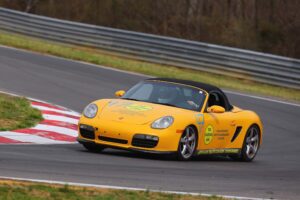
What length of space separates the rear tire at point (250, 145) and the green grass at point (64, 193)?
5.32m

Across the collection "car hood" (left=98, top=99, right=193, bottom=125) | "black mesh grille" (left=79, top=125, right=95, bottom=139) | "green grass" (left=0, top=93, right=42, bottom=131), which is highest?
"car hood" (left=98, top=99, right=193, bottom=125)

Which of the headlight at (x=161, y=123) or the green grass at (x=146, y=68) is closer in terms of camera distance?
the headlight at (x=161, y=123)

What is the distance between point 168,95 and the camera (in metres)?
12.4

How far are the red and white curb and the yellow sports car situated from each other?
1.01 m

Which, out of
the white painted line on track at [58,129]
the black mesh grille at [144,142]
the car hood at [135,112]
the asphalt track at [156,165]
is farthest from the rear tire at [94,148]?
the white painted line on track at [58,129]

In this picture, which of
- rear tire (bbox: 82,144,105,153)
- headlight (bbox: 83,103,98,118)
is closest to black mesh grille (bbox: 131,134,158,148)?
rear tire (bbox: 82,144,105,153)

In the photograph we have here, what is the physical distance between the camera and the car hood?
1147cm

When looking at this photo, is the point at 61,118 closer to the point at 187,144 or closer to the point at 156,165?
the point at 187,144

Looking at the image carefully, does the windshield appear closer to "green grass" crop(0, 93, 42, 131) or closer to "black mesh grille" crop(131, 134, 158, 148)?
"black mesh grille" crop(131, 134, 158, 148)

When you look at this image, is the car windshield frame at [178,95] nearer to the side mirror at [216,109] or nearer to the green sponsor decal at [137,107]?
the side mirror at [216,109]

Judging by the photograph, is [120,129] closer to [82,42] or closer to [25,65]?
[25,65]

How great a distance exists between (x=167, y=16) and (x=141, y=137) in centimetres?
2333

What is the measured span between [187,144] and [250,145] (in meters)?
2.09

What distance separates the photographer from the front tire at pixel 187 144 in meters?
11.6
